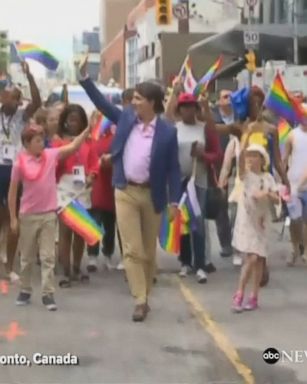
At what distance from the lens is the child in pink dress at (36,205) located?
7844 millimetres

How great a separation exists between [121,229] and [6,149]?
208cm

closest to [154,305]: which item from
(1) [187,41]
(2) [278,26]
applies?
(2) [278,26]

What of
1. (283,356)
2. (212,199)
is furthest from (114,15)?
(283,356)

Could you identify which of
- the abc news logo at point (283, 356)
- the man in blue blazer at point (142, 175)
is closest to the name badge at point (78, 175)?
the man in blue blazer at point (142, 175)

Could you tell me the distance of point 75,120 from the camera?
893 centimetres

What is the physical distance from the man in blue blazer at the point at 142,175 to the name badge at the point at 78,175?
4.70 feet

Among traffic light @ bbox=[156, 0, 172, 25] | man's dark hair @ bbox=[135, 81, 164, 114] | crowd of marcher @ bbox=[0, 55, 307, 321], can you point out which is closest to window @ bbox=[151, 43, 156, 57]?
traffic light @ bbox=[156, 0, 172, 25]

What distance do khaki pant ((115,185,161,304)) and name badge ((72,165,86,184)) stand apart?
4.70 ft

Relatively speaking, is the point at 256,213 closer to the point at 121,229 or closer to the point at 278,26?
the point at 121,229

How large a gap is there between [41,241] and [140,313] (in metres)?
1.02

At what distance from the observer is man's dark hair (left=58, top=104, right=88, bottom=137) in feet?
29.4

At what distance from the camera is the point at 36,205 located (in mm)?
7840

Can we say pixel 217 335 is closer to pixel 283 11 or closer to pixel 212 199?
pixel 212 199

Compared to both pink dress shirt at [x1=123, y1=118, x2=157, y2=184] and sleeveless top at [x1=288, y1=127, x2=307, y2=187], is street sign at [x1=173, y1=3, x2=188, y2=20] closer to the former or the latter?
sleeveless top at [x1=288, y1=127, x2=307, y2=187]
